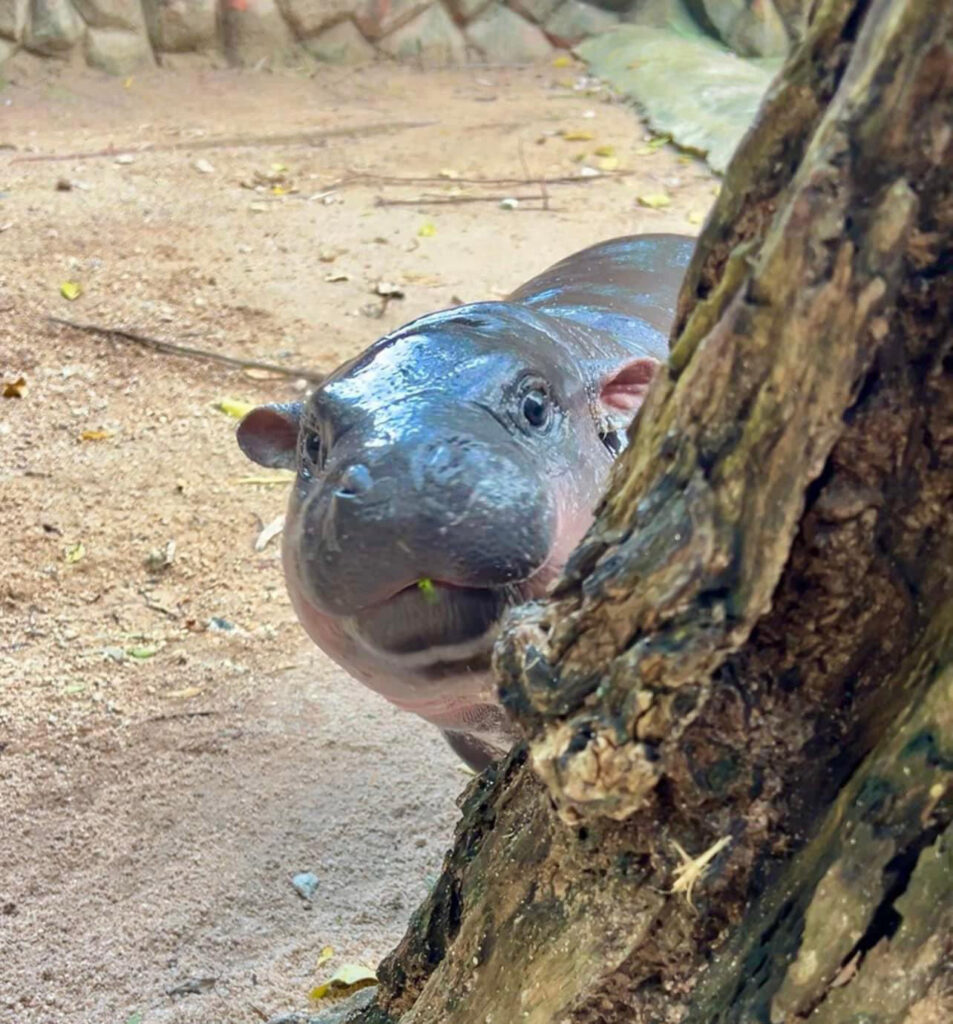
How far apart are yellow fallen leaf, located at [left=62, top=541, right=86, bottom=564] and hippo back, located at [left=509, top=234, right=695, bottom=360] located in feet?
5.51

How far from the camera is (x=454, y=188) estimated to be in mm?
7176

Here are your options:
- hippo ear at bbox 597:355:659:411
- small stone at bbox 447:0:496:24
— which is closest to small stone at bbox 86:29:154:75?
small stone at bbox 447:0:496:24

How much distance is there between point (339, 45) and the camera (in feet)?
30.9

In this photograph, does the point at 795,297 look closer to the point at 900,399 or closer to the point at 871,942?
the point at 900,399

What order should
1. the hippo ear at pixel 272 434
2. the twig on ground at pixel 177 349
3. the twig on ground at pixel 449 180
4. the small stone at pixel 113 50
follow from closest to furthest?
the hippo ear at pixel 272 434
the twig on ground at pixel 177 349
the twig on ground at pixel 449 180
the small stone at pixel 113 50

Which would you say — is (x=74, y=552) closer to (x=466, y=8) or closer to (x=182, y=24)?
(x=182, y=24)

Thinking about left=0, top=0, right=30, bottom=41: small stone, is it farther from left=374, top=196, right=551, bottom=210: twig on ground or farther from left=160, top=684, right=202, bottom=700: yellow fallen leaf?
left=160, top=684, right=202, bottom=700: yellow fallen leaf

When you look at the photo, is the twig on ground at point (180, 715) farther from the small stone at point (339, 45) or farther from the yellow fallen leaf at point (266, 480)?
the small stone at point (339, 45)

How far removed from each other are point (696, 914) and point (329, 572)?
873 millimetres

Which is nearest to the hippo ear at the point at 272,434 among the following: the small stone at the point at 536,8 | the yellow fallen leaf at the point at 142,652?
the yellow fallen leaf at the point at 142,652

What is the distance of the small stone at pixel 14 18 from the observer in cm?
837

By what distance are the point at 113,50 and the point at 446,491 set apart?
27.0ft

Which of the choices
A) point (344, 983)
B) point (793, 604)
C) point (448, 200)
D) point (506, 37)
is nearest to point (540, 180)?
point (448, 200)

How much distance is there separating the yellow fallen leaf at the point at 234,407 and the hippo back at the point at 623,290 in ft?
4.68
